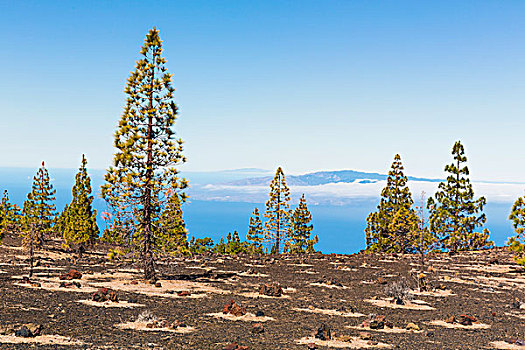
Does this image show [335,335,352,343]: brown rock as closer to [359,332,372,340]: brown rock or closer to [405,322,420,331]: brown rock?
[359,332,372,340]: brown rock

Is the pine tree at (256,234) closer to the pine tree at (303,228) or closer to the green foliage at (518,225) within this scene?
the pine tree at (303,228)

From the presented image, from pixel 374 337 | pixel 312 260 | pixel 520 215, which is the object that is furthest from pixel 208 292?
pixel 520 215

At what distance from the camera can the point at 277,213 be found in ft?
181

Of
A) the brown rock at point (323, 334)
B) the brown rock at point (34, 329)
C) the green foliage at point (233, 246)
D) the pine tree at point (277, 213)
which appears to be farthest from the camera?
the green foliage at point (233, 246)

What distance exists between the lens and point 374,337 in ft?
44.4

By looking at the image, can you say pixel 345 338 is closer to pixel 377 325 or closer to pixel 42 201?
pixel 377 325

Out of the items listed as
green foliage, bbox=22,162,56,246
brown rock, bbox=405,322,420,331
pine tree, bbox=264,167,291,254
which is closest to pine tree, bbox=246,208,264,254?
pine tree, bbox=264,167,291,254

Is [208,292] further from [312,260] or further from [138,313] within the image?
[312,260]

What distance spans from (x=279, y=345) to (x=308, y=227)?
50.6m

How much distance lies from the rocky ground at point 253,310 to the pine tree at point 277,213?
83.4 ft

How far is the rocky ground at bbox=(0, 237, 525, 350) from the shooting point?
12.5 metres

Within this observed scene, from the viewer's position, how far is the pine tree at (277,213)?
181ft

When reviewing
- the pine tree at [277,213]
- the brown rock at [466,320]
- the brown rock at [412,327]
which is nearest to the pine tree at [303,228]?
the pine tree at [277,213]

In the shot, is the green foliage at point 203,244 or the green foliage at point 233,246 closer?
the green foliage at point 203,244
